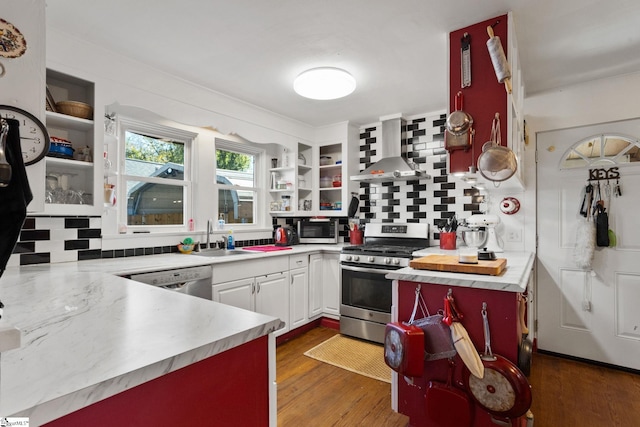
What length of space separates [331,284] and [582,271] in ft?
7.29

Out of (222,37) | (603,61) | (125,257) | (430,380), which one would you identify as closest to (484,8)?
(603,61)

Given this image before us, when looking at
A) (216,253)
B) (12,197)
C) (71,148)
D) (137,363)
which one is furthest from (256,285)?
(12,197)

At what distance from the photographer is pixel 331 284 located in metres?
3.49

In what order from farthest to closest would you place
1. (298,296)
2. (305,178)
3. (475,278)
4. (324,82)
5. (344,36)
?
(305,178) < (298,296) < (324,82) < (344,36) < (475,278)

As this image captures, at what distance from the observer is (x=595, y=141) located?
8.85ft

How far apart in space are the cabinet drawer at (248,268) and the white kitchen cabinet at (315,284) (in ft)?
1.31

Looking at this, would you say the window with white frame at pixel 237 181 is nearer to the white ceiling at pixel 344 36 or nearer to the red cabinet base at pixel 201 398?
the white ceiling at pixel 344 36

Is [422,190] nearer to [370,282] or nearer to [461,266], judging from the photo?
[370,282]

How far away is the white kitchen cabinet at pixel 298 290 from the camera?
3.18 meters

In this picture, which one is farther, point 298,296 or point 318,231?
point 318,231

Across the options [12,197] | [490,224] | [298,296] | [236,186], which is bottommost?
[298,296]

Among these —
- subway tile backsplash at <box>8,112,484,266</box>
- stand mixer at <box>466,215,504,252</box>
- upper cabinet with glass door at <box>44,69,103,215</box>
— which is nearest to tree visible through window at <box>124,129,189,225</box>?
subway tile backsplash at <box>8,112,484,266</box>

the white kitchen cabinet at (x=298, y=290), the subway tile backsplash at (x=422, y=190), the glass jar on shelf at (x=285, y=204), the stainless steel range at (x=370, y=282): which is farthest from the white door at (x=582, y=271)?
the glass jar on shelf at (x=285, y=204)

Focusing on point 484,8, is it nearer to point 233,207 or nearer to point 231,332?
point 231,332
